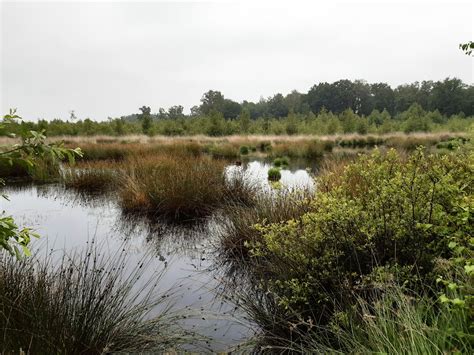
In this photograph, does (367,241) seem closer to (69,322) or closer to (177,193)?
(69,322)

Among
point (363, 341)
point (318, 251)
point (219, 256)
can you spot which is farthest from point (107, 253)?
point (363, 341)

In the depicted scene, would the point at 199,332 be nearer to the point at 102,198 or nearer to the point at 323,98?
the point at 102,198

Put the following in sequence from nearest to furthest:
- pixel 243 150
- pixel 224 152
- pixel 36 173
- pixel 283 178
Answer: pixel 36 173 < pixel 283 178 < pixel 224 152 < pixel 243 150

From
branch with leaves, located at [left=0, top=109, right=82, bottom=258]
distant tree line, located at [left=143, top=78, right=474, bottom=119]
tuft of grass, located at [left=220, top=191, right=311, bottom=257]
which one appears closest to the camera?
branch with leaves, located at [left=0, top=109, right=82, bottom=258]

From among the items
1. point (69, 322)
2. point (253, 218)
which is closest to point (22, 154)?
point (69, 322)

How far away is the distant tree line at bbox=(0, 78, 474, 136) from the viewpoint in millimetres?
36253

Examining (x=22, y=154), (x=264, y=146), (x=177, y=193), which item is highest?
(x=22, y=154)

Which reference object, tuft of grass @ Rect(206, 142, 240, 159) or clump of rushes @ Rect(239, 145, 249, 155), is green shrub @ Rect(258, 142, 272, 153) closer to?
clump of rushes @ Rect(239, 145, 249, 155)

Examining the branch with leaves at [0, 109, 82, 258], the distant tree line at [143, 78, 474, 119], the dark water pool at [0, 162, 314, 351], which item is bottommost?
the dark water pool at [0, 162, 314, 351]

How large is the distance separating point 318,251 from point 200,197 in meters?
4.88

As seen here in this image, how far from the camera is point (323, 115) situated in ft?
161

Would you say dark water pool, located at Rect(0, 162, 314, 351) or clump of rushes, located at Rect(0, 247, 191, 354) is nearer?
clump of rushes, located at Rect(0, 247, 191, 354)

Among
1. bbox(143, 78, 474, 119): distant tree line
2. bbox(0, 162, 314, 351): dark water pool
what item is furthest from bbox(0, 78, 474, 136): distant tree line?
bbox(0, 162, 314, 351): dark water pool

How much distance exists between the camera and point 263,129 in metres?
41.8
